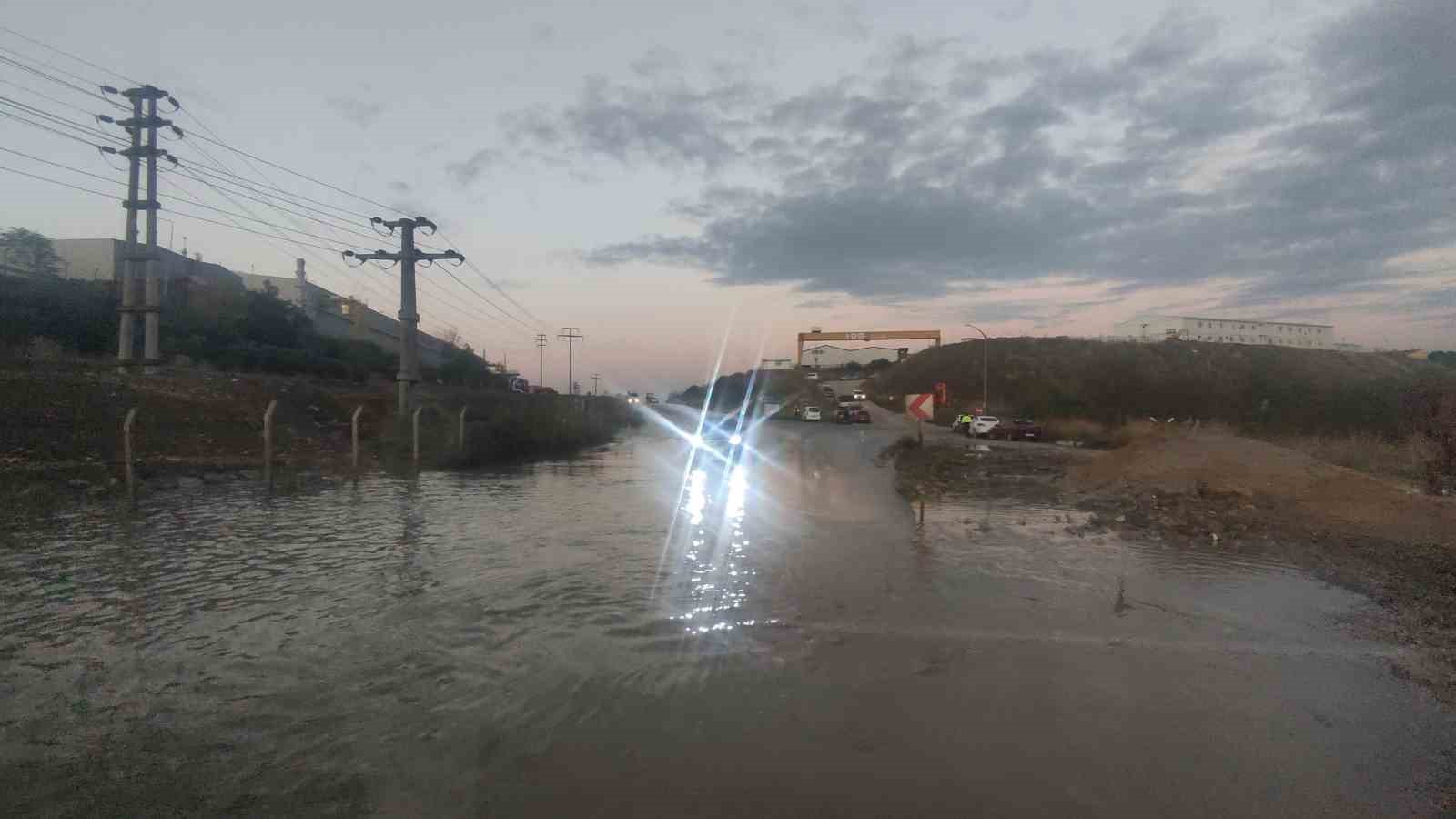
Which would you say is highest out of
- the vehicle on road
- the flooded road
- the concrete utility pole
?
the concrete utility pole

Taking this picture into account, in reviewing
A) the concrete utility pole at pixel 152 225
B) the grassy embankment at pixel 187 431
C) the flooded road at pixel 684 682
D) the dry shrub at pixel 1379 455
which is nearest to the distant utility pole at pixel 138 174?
the concrete utility pole at pixel 152 225

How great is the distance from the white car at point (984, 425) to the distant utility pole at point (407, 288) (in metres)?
29.0

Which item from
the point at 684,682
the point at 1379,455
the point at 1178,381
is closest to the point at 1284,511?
the point at 1379,455

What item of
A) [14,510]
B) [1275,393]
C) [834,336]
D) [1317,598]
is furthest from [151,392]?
[834,336]

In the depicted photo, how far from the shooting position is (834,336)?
107m

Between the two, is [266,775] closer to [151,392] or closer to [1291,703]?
[1291,703]

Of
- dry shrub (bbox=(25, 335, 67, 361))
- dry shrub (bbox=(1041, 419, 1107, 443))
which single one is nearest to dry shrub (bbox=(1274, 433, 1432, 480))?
dry shrub (bbox=(1041, 419, 1107, 443))

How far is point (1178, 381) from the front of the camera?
246 feet

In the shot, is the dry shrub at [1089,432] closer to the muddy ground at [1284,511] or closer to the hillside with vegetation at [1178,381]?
the hillside with vegetation at [1178,381]

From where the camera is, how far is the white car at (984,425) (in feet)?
160

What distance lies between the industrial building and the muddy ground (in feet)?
139

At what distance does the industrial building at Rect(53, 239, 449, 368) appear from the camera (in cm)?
5456

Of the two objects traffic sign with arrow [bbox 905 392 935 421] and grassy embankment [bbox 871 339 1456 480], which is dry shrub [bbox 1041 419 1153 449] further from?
traffic sign with arrow [bbox 905 392 935 421]

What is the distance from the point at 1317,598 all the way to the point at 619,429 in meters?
53.2
